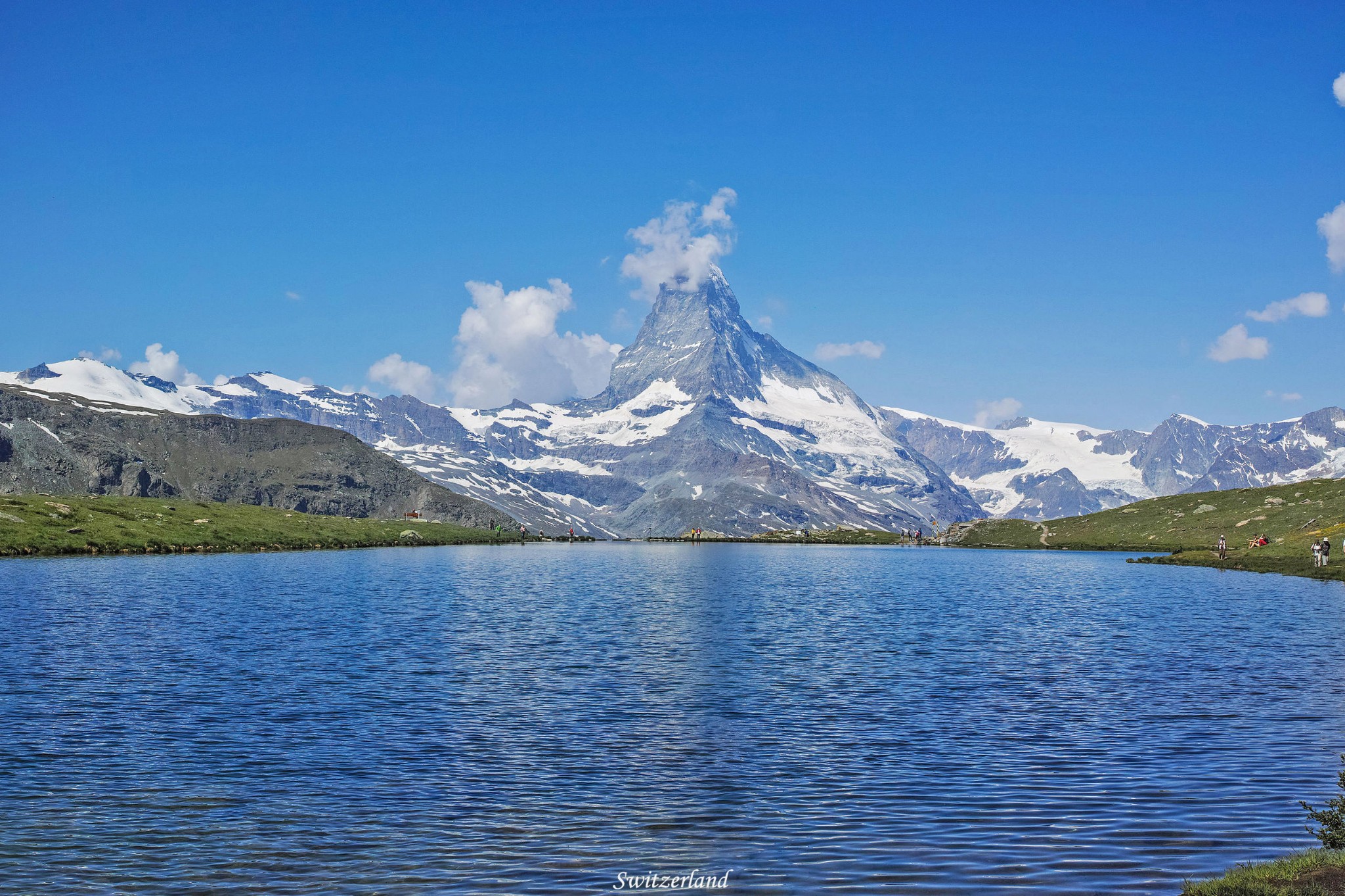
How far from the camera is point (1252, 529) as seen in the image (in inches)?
5802

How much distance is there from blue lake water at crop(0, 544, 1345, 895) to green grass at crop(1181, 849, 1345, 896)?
1266mm

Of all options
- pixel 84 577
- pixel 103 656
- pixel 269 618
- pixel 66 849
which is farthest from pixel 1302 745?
pixel 84 577

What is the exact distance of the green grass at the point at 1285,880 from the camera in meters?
17.6

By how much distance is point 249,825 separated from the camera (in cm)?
2384

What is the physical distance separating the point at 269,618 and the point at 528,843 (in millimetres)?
50686

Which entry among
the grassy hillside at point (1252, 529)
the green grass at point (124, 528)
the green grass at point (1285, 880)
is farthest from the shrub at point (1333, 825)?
the green grass at point (124, 528)

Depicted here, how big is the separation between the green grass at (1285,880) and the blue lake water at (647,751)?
1.27 m

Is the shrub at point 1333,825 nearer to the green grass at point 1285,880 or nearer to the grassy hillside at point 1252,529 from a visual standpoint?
the green grass at point 1285,880

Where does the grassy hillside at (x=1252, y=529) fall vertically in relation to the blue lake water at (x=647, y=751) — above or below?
above

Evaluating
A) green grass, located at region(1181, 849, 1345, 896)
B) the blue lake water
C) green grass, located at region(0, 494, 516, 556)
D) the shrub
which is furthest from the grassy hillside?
green grass, located at region(0, 494, 516, 556)

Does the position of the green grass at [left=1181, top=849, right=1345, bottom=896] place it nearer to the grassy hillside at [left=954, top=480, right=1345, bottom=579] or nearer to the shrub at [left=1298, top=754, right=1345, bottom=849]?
the shrub at [left=1298, top=754, right=1345, bottom=849]

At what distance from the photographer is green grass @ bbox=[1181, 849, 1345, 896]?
17.6 metres

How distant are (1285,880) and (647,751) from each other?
17.9 meters

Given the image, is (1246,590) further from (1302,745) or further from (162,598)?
(162,598)
